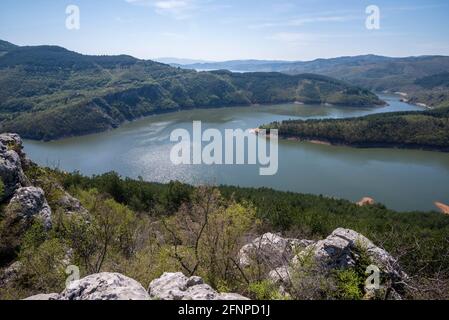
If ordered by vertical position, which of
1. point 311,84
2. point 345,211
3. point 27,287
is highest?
point 311,84

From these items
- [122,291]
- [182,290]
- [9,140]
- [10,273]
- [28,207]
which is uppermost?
[9,140]

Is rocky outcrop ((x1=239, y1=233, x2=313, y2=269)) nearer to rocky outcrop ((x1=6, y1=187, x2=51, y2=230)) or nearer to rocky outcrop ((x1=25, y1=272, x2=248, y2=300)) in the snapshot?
rocky outcrop ((x1=25, y1=272, x2=248, y2=300))

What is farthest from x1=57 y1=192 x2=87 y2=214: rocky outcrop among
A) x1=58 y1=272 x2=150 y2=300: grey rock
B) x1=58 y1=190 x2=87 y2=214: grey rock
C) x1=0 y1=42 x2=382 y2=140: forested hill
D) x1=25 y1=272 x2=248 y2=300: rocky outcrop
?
x1=0 y1=42 x2=382 y2=140: forested hill

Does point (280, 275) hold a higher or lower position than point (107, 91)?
lower

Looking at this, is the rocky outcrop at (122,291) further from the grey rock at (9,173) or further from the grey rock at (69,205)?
the grey rock at (69,205)

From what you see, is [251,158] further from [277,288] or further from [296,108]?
[296,108]

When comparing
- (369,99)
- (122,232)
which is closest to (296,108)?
(369,99)

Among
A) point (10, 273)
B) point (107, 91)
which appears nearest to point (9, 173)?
point (10, 273)

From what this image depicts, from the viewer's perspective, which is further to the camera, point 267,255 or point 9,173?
point 9,173

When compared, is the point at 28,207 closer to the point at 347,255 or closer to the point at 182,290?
the point at 182,290
